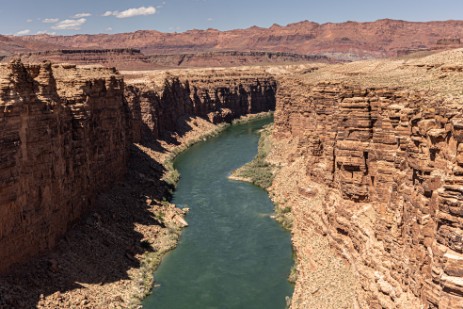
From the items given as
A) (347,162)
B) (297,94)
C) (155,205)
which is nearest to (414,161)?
(347,162)

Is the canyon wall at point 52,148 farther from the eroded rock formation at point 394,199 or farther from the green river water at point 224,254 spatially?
the eroded rock formation at point 394,199

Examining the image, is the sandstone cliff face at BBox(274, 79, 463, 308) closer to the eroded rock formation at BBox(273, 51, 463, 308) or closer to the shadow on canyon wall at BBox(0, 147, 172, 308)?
the eroded rock formation at BBox(273, 51, 463, 308)

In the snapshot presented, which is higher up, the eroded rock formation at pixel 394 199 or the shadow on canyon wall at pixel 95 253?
the eroded rock formation at pixel 394 199

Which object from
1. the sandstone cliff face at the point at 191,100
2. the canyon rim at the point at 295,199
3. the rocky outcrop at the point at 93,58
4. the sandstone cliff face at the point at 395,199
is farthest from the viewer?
the rocky outcrop at the point at 93,58

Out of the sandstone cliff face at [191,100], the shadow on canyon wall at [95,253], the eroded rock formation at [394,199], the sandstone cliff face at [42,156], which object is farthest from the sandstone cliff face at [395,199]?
the sandstone cliff face at [191,100]

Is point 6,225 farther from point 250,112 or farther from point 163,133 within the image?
point 250,112

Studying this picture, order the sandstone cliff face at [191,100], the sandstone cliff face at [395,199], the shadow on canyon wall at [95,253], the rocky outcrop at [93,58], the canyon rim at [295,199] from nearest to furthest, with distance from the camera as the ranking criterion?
the sandstone cliff face at [395,199] < the canyon rim at [295,199] < the shadow on canyon wall at [95,253] < the sandstone cliff face at [191,100] < the rocky outcrop at [93,58]

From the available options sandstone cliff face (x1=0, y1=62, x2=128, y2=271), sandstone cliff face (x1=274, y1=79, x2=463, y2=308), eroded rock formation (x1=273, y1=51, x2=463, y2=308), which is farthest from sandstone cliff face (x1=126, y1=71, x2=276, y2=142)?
sandstone cliff face (x1=274, y1=79, x2=463, y2=308)

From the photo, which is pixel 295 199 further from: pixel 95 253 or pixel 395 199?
pixel 395 199
